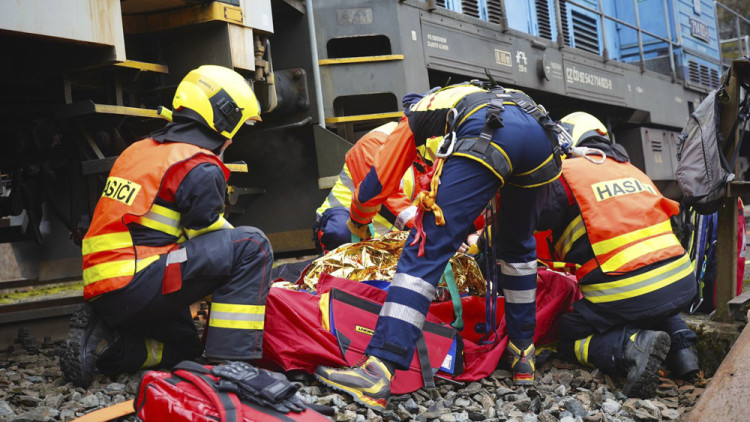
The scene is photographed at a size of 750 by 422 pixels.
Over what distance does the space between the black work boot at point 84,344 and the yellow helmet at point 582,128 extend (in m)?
2.50

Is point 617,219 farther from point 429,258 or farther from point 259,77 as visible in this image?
point 259,77

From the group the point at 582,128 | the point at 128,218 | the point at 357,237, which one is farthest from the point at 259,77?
the point at 582,128

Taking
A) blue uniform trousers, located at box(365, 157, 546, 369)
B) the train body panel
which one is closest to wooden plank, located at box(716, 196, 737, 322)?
blue uniform trousers, located at box(365, 157, 546, 369)

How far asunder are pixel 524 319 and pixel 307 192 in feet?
9.80

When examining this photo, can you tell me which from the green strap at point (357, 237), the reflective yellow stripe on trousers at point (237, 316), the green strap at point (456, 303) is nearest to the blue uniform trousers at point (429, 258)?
the reflective yellow stripe on trousers at point (237, 316)

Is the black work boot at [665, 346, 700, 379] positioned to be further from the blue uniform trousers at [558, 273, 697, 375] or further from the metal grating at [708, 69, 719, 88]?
the metal grating at [708, 69, 719, 88]

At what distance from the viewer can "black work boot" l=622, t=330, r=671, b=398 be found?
3.29 m

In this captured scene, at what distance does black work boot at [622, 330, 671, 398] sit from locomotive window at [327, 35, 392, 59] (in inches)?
145

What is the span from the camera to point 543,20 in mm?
8484

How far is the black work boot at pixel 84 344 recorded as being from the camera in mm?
3312

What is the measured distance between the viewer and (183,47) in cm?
490

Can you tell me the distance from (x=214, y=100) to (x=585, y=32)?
7.18 m

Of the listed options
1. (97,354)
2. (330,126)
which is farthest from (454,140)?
(330,126)

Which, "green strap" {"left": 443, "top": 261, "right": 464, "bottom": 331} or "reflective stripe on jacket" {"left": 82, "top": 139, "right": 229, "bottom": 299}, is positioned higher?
"reflective stripe on jacket" {"left": 82, "top": 139, "right": 229, "bottom": 299}
